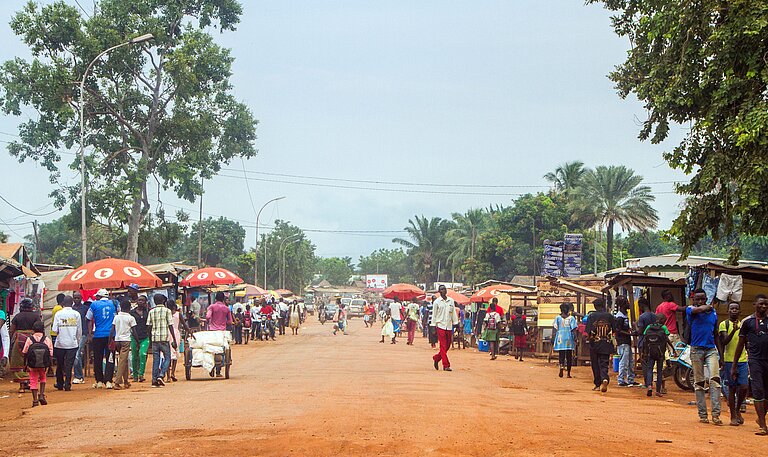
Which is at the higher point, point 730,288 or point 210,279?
point 210,279

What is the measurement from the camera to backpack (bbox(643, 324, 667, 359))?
53.9ft

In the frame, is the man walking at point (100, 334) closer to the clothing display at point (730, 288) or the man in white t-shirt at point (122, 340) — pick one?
the man in white t-shirt at point (122, 340)

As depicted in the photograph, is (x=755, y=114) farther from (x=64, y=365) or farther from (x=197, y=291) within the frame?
(x=197, y=291)

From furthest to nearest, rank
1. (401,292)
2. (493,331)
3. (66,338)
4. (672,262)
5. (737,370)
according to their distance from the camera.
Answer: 1. (401,292)
2. (493,331)
3. (672,262)
4. (66,338)
5. (737,370)

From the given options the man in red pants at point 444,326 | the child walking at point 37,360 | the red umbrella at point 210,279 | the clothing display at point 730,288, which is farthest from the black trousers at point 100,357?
the clothing display at point 730,288

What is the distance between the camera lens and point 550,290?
27.7 meters

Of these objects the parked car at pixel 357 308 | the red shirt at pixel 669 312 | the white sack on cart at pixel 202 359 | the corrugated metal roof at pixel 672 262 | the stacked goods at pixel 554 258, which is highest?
the stacked goods at pixel 554 258

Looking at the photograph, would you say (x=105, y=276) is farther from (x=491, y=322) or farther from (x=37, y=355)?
(x=491, y=322)

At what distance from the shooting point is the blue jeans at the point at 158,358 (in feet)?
59.7

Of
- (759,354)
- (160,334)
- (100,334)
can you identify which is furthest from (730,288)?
(100,334)

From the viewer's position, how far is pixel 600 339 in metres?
17.3

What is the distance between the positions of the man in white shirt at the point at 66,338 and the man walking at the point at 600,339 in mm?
10251

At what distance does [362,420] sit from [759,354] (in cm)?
540

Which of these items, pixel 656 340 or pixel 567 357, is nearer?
pixel 656 340
